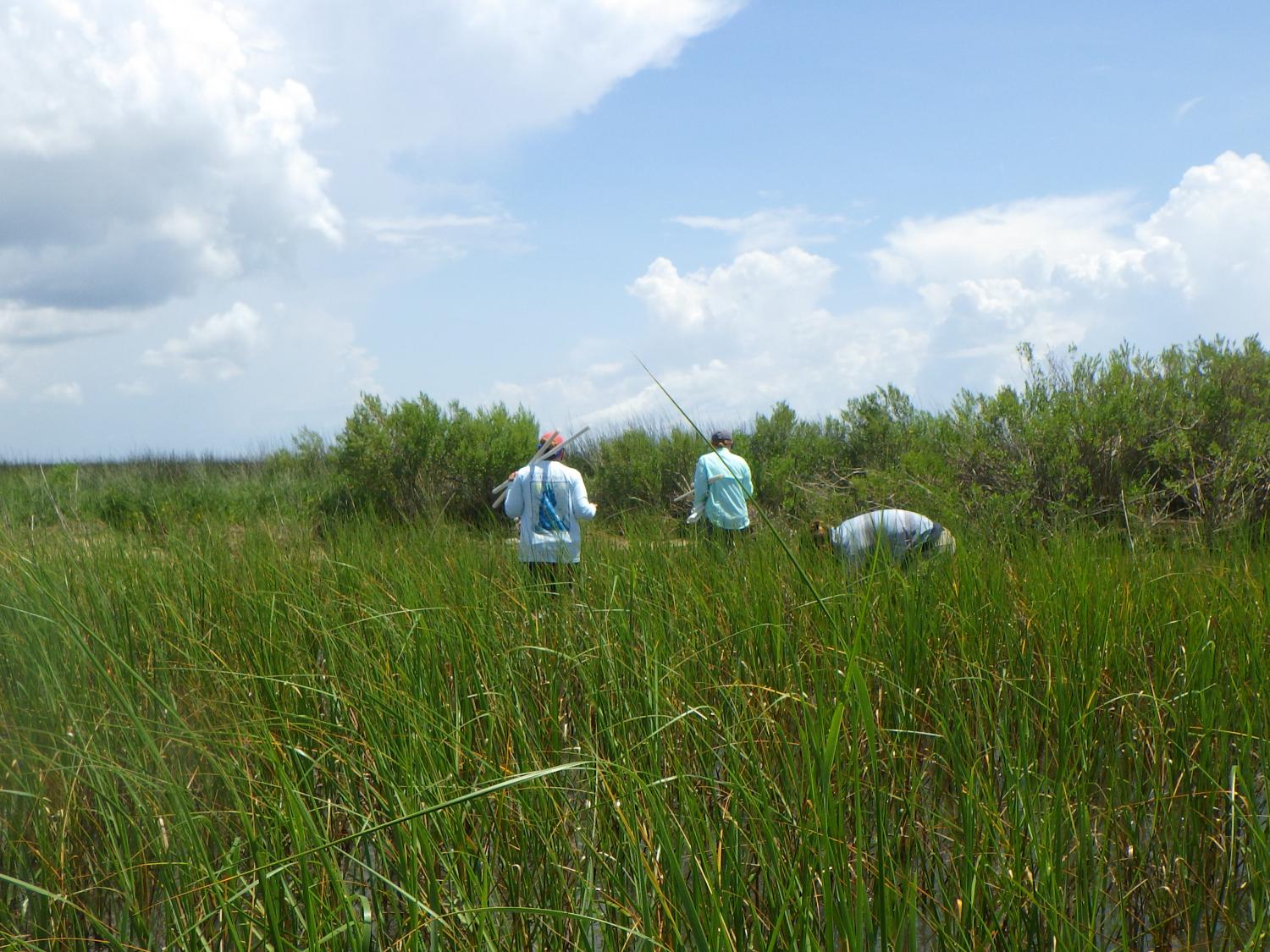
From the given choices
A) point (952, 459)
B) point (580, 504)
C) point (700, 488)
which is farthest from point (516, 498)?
point (952, 459)

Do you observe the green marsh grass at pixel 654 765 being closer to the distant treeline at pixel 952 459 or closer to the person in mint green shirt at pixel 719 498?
the distant treeline at pixel 952 459

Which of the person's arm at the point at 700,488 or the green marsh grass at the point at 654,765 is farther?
the person's arm at the point at 700,488

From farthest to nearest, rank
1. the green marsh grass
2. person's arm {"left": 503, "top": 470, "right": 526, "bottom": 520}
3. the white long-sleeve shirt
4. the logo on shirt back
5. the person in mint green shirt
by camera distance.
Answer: the person in mint green shirt
person's arm {"left": 503, "top": 470, "right": 526, "bottom": 520}
the logo on shirt back
the white long-sleeve shirt
the green marsh grass

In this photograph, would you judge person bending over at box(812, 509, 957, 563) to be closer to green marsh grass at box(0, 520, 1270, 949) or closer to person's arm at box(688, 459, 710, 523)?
green marsh grass at box(0, 520, 1270, 949)

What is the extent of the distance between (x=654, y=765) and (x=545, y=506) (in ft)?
14.5

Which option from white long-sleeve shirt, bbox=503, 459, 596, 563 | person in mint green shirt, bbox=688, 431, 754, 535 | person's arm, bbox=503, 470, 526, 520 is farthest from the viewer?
person in mint green shirt, bbox=688, 431, 754, 535

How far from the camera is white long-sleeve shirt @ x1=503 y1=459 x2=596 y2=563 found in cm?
634

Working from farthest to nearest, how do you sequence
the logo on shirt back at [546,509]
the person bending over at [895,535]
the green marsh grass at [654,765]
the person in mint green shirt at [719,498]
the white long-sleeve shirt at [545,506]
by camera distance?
the person in mint green shirt at [719,498]
the logo on shirt back at [546,509]
the white long-sleeve shirt at [545,506]
the person bending over at [895,535]
the green marsh grass at [654,765]

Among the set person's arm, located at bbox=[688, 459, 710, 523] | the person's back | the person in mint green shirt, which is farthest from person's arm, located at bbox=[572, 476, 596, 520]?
the person's back

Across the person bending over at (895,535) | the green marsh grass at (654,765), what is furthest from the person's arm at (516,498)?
the person bending over at (895,535)

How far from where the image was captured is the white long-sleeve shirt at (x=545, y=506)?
250 inches

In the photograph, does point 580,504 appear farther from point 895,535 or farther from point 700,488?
point 895,535

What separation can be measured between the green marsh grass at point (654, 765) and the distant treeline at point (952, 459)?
1620 mm

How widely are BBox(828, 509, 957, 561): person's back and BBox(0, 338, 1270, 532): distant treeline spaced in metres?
0.53
